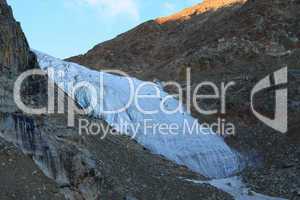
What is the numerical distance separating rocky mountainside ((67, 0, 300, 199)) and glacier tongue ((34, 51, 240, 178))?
0.89 metres

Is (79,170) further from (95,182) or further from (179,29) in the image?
(179,29)

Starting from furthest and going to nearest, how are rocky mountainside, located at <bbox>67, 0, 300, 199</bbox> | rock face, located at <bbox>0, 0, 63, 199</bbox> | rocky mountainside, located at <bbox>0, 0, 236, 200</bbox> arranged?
rocky mountainside, located at <bbox>67, 0, 300, 199</bbox> → rocky mountainside, located at <bbox>0, 0, 236, 200</bbox> → rock face, located at <bbox>0, 0, 63, 199</bbox>

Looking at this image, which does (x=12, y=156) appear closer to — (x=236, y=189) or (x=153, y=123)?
(x=236, y=189)

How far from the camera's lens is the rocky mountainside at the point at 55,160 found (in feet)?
38.0

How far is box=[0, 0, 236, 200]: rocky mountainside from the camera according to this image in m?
11.6

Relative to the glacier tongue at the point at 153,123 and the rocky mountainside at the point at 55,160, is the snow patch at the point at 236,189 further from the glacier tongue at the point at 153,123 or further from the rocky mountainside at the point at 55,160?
the glacier tongue at the point at 153,123

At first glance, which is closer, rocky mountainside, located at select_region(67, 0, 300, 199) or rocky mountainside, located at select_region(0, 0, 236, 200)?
rocky mountainside, located at select_region(0, 0, 236, 200)

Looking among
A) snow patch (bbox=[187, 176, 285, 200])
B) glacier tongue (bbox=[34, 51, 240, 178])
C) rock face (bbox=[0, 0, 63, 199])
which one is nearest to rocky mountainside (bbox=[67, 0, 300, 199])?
snow patch (bbox=[187, 176, 285, 200])

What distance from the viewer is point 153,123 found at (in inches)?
781

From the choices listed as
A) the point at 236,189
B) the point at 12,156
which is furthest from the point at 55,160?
the point at 236,189

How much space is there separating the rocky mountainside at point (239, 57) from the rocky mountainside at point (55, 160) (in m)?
3.15

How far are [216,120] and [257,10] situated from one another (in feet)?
44.0

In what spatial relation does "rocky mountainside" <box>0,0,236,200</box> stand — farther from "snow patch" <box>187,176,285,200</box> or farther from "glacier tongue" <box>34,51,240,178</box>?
"glacier tongue" <box>34,51,240,178</box>

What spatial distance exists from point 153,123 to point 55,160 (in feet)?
25.0
